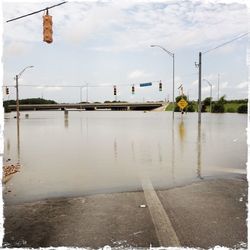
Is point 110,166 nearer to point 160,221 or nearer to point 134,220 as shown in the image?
point 134,220

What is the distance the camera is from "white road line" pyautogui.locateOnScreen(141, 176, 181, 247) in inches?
204

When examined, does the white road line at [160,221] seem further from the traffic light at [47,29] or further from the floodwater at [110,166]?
the traffic light at [47,29]

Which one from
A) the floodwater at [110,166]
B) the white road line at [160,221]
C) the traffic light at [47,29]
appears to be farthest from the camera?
the traffic light at [47,29]

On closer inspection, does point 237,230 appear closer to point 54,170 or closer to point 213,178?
point 213,178

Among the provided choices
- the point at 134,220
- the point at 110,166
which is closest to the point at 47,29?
the point at 110,166

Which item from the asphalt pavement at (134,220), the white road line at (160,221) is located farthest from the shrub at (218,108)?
the white road line at (160,221)

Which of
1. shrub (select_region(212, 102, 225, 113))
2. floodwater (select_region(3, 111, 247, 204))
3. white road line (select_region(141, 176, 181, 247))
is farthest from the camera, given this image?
shrub (select_region(212, 102, 225, 113))

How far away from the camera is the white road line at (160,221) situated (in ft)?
17.0

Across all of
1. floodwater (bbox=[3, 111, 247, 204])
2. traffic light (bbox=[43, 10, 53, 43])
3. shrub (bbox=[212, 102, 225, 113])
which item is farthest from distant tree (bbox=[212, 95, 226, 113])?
traffic light (bbox=[43, 10, 53, 43])

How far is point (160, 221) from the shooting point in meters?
6.07

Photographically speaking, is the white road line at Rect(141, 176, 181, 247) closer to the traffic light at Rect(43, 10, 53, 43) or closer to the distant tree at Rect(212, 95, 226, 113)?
the traffic light at Rect(43, 10, 53, 43)

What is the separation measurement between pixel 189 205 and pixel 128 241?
87.9 inches

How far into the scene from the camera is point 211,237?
17.5 ft

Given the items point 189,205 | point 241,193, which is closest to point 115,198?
point 189,205
